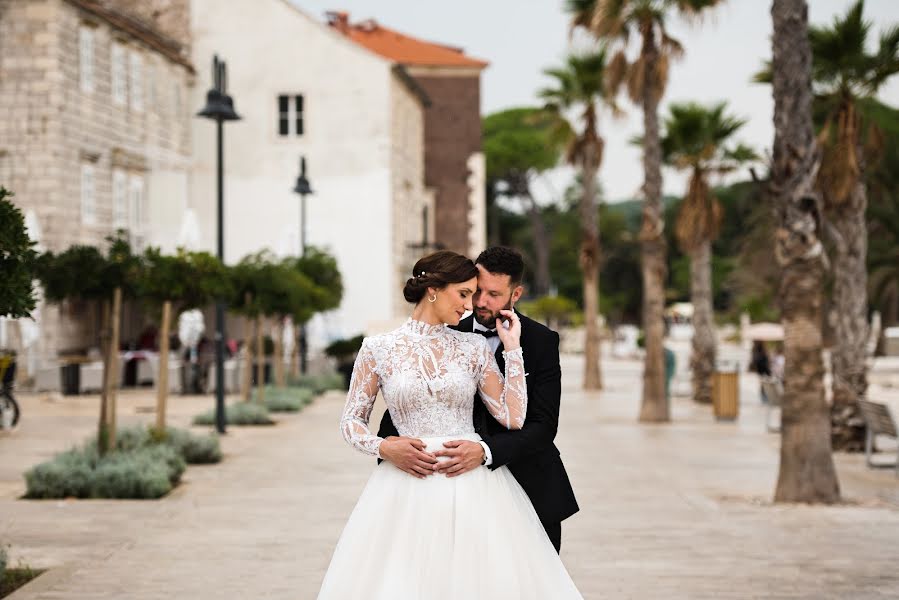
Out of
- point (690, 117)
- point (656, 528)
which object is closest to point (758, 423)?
point (690, 117)

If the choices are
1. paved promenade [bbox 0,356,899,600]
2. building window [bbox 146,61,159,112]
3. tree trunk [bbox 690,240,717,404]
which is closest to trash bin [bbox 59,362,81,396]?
building window [bbox 146,61,159,112]

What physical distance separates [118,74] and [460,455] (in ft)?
112

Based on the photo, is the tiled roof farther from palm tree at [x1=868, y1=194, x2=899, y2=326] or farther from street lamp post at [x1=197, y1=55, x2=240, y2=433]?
street lamp post at [x1=197, y1=55, x2=240, y2=433]

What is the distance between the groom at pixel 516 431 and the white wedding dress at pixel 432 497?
7cm

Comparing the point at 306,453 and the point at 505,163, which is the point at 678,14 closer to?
the point at 306,453

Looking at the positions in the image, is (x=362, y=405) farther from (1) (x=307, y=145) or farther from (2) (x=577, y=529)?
(1) (x=307, y=145)

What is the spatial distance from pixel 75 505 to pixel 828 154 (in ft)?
37.8

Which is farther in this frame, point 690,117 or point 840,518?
point 690,117

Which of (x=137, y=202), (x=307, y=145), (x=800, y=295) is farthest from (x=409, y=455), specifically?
(x=307, y=145)

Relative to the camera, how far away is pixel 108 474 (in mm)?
13312

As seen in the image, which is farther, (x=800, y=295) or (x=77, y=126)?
(x=77, y=126)

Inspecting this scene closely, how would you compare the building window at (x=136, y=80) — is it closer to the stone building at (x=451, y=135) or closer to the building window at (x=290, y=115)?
the building window at (x=290, y=115)

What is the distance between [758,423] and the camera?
2502cm

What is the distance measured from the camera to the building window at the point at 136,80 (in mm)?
38844
